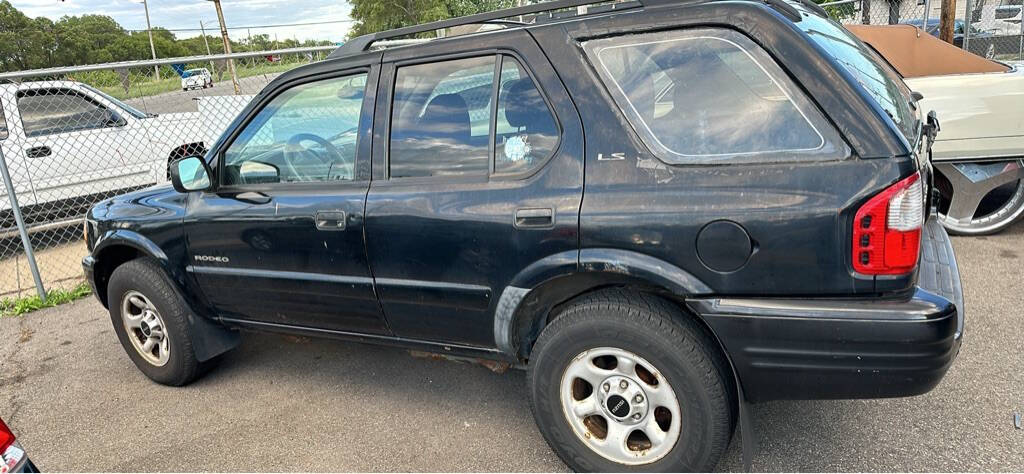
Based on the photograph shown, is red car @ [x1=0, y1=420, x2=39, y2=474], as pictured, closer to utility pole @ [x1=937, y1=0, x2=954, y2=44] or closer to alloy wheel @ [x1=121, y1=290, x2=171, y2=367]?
alloy wheel @ [x1=121, y1=290, x2=171, y2=367]

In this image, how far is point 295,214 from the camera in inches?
123

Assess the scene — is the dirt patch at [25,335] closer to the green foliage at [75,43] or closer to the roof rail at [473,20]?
the roof rail at [473,20]

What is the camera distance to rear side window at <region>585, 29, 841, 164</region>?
223 cm

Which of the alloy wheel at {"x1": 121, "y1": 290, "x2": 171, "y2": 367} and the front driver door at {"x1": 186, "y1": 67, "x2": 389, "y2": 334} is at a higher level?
the front driver door at {"x1": 186, "y1": 67, "x2": 389, "y2": 334}

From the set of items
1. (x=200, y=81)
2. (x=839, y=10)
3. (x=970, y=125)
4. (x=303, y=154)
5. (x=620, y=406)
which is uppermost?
(x=839, y=10)

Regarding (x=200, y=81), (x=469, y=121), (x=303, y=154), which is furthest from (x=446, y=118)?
(x=200, y=81)

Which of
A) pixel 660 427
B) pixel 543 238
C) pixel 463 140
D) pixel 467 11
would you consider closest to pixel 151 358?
pixel 463 140

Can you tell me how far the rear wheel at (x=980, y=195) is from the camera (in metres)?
5.08

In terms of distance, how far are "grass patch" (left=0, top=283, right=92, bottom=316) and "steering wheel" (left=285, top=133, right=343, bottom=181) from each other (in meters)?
3.77

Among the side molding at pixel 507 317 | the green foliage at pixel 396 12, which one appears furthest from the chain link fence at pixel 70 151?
the green foliage at pixel 396 12

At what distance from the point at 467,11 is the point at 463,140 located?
82.7ft

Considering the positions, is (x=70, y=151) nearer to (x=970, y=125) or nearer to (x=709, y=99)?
(x=709, y=99)

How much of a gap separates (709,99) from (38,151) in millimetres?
8017

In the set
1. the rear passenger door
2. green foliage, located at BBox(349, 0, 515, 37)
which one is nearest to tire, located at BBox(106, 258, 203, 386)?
the rear passenger door
